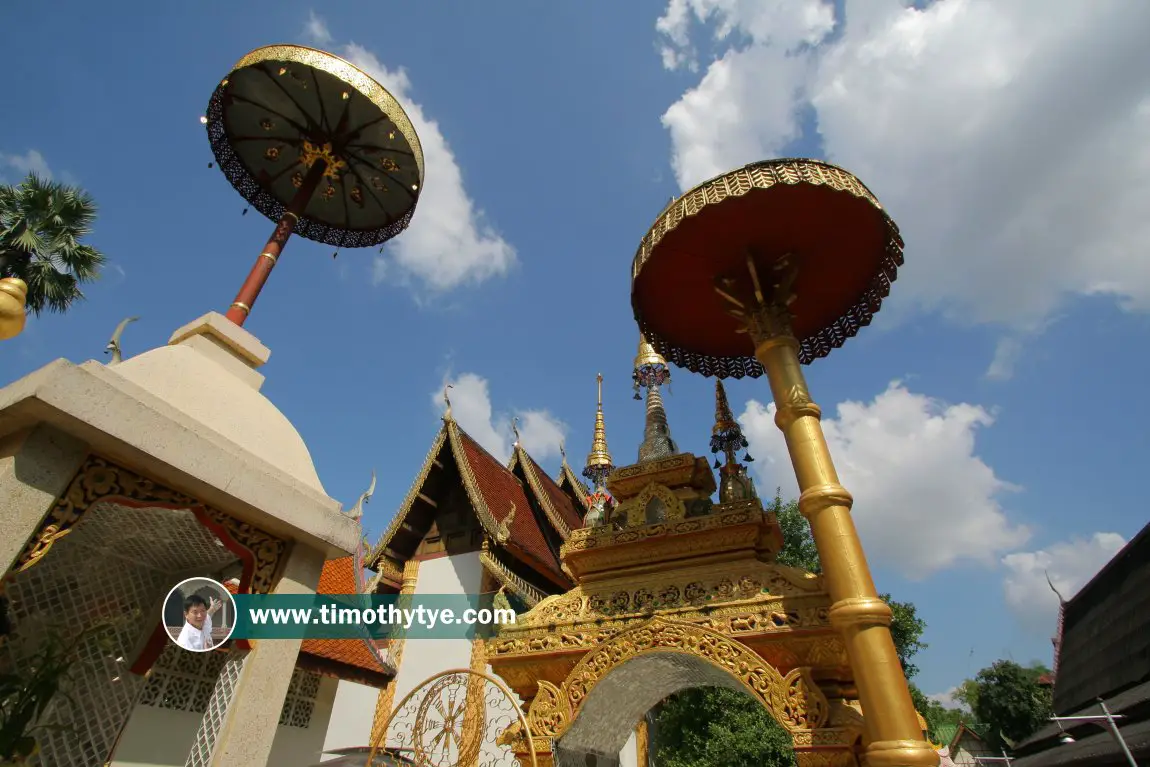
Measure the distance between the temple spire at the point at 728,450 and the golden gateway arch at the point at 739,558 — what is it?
0.07 ft

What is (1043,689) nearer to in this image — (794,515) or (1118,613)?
(794,515)

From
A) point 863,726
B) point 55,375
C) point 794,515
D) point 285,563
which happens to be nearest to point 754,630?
point 863,726

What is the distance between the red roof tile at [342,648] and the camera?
7.56 m

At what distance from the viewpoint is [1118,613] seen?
881cm

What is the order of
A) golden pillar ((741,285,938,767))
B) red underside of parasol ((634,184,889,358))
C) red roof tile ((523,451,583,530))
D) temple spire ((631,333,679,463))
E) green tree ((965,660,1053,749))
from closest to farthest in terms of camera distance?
golden pillar ((741,285,938,767)) < red underside of parasol ((634,184,889,358)) < temple spire ((631,333,679,463)) < red roof tile ((523,451,583,530)) < green tree ((965,660,1053,749))

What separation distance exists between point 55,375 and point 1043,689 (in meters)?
33.6

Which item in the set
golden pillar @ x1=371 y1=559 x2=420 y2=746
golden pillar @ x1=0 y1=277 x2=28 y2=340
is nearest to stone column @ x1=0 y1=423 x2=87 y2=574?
golden pillar @ x1=0 y1=277 x2=28 y2=340

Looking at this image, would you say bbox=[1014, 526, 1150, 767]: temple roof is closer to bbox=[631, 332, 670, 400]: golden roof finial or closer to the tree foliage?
the tree foliage

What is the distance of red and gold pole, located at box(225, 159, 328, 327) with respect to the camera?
5.70 m

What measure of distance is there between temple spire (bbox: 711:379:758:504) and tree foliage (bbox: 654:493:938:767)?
5180 millimetres

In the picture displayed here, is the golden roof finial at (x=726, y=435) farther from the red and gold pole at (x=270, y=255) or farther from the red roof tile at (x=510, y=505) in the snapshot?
the red roof tile at (x=510, y=505)

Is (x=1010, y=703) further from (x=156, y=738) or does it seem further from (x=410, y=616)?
(x=156, y=738)

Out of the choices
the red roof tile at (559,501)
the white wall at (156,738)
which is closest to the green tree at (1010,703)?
the red roof tile at (559,501)

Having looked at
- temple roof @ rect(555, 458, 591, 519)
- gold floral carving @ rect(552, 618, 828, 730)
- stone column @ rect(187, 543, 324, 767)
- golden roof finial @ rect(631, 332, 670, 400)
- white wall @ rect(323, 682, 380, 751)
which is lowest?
stone column @ rect(187, 543, 324, 767)
